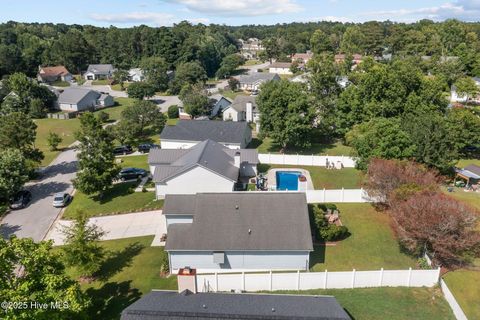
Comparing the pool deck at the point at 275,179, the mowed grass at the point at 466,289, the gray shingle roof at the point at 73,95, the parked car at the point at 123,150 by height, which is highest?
the gray shingle roof at the point at 73,95

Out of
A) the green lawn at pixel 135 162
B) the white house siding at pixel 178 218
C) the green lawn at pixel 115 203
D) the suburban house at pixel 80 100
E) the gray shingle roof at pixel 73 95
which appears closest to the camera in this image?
the white house siding at pixel 178 218

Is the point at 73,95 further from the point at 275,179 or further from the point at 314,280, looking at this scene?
the point at 314,280

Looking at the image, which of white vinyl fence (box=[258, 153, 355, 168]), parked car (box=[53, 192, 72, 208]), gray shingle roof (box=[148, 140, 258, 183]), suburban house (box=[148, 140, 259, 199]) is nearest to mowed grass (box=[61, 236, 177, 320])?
suburban house (box=[148, 140, 259, 199])

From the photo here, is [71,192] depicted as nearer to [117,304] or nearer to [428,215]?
[117,304]

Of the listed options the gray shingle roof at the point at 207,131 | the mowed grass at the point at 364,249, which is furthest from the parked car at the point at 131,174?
the mowed grass at the point at 364,249

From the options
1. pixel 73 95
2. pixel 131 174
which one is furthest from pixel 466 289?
pixel 73 95

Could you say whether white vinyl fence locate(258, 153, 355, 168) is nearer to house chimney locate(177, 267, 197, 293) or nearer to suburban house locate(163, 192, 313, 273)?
suburban house locate(163, 192, 313, 273)

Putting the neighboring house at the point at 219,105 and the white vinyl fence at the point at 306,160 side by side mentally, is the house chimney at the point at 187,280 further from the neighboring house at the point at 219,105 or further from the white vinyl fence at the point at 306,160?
the neighboring house at the point at 219,105
